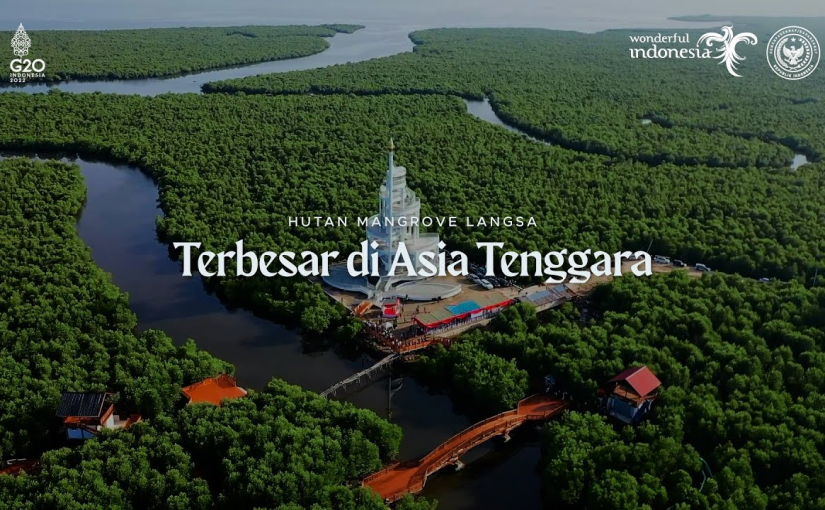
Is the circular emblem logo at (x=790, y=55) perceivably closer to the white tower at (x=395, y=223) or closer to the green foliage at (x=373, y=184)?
the green foliage at (x=373, y=184)

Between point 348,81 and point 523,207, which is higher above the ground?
point 348,81

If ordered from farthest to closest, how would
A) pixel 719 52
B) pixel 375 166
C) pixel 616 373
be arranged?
pixel 719 52 → pixel 375 166 → pixel 616 373

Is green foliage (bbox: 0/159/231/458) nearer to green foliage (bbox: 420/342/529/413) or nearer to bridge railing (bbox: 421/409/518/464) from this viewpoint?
green foliage (bbox: 420/342/529/413)

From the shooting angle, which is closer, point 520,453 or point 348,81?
point 520,453

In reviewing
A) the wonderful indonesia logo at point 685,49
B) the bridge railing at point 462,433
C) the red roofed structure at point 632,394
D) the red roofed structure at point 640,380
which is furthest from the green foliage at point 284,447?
the wonderful indonesia logo at point 685,49

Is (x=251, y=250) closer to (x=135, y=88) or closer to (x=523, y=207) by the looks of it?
(x=523, y=207)

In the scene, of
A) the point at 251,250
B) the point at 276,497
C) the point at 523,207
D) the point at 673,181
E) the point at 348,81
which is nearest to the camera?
the point at 276,497

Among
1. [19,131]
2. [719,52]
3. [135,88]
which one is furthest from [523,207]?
[719,52]
